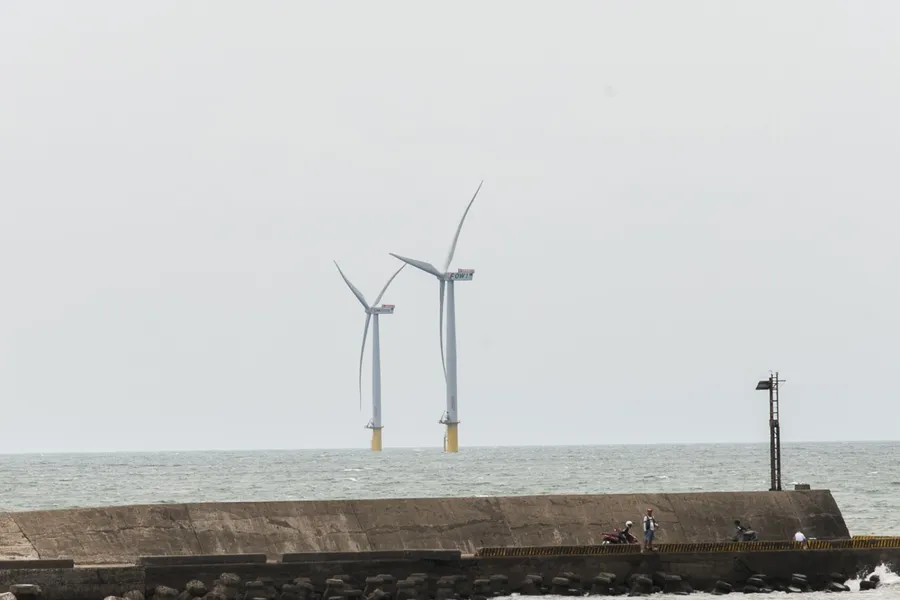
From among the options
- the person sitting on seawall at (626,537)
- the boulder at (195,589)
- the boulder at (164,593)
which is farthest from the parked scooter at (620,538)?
the boulder at (164,593)

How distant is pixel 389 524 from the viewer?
36094mm

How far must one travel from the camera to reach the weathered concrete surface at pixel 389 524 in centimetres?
3341

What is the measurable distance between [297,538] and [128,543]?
369cm

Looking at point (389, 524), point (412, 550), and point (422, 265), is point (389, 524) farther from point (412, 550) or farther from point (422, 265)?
point (422, 265)

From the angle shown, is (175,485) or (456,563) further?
(175,485)

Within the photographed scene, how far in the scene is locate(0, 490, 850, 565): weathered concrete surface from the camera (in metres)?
33.4

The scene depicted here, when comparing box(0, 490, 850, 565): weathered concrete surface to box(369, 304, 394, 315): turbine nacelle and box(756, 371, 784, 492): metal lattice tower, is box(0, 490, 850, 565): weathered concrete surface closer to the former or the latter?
box(756, 371, 784, 492): metal lattice tower

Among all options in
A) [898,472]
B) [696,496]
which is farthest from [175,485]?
[696,496]

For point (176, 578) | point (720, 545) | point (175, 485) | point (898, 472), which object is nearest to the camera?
point (176, 578)

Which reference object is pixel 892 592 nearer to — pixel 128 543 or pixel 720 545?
pixel 720 545

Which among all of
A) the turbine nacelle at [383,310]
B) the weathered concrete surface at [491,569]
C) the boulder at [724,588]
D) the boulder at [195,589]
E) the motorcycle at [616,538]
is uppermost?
the turbine nacelle at [383,310]

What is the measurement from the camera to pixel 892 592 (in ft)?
116

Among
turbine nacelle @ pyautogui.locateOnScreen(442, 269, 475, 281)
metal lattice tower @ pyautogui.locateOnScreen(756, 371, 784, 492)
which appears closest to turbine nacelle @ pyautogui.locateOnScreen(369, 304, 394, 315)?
turbine nacelle @ pyautogui.locateOnScreen(442, 269, 475, 281)

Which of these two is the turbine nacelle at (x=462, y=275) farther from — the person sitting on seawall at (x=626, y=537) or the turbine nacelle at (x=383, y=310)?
the person sitting on seawall at (x=626, y=537)
